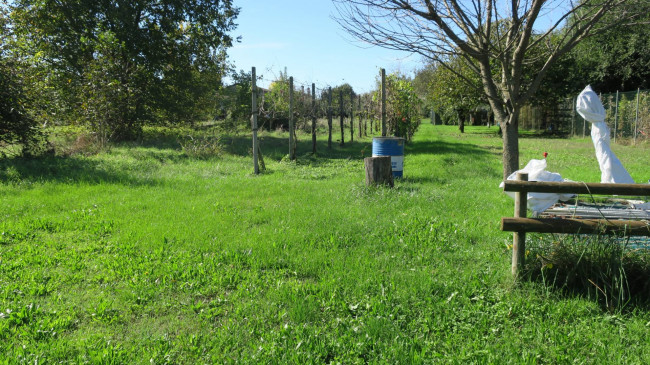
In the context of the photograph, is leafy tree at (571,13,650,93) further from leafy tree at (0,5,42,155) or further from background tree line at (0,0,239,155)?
leafy tree at (0,5,42,155)

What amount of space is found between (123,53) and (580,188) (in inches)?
647

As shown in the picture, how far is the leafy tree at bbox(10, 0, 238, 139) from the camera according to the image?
13898mm

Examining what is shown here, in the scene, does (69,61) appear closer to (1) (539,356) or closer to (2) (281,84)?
(2) (281,84)

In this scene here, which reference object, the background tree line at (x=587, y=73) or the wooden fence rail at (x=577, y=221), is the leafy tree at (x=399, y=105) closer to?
the background tree line at (x=587, y=73)

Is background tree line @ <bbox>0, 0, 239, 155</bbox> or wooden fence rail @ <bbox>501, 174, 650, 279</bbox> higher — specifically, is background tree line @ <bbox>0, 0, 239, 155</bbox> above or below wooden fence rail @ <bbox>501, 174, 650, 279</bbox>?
above

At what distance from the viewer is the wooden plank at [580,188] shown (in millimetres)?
3465

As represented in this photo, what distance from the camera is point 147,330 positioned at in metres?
3.17

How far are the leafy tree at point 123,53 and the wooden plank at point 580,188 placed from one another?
40.7ft

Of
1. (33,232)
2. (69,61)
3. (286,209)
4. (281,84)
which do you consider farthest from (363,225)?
(69,61)

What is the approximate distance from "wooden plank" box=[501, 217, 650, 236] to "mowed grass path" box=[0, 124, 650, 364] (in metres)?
0.52

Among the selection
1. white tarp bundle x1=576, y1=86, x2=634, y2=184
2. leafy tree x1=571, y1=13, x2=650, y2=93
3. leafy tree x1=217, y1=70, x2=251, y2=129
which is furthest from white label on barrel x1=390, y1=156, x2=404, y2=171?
leafy tree x1=571, y1=13, x2=650, y2=93

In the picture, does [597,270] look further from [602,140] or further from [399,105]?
[399,105]

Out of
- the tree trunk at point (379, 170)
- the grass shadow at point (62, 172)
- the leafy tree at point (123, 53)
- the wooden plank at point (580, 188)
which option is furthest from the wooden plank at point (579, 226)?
the leafy tree at point (123, 53)

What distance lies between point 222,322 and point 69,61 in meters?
16.1
